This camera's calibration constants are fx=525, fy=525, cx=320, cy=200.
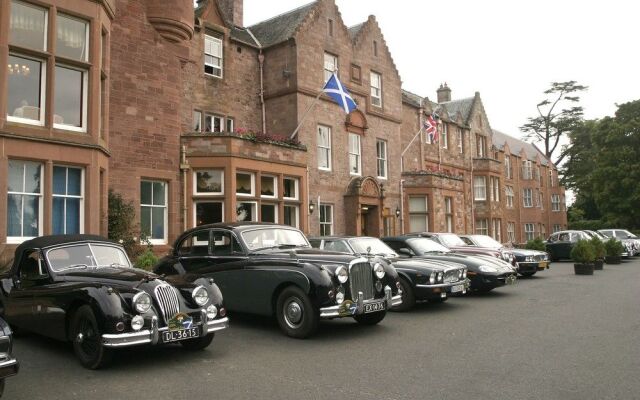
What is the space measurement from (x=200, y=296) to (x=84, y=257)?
74.6 inches

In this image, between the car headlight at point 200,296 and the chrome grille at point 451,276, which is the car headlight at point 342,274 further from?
the chrome grille at point 451,276

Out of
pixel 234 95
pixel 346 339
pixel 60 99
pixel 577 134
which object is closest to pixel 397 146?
pixel 234 95

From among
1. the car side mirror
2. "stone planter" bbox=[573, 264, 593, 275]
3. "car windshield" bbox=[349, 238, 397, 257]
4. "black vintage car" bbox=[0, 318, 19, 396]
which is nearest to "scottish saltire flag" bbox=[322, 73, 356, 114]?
the car side mirror

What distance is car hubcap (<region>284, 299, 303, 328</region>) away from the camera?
776 centimetres

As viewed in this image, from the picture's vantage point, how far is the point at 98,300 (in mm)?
5941

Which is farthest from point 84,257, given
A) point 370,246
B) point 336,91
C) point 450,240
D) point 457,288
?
point 336,91

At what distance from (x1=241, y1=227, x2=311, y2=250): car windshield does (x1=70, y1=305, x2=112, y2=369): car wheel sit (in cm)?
312

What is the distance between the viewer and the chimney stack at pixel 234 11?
2361cm

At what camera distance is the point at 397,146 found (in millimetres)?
26328

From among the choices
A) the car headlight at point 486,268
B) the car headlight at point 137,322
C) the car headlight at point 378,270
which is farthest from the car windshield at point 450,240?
the car headlight at point 137,322

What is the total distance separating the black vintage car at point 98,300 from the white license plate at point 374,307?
2187 millimetres

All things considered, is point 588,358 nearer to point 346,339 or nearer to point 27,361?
point 346,339

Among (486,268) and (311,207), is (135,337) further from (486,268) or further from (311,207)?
(311,207)

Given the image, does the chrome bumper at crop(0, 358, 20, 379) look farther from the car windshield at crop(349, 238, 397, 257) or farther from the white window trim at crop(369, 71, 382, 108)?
the white window trim at crop(369, 71, 382, 108)
